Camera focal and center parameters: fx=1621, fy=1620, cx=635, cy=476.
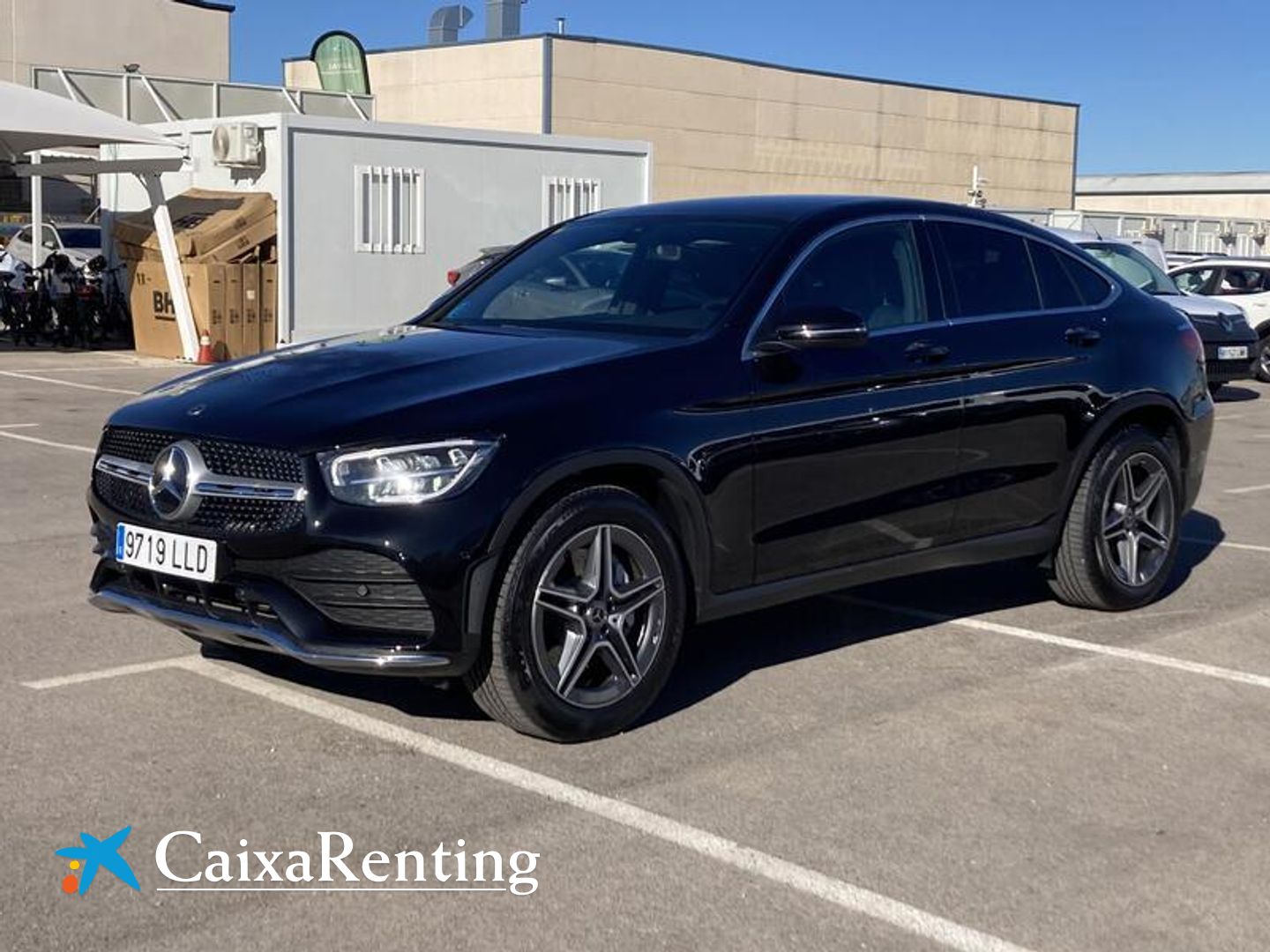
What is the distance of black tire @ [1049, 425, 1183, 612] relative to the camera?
6.63 m

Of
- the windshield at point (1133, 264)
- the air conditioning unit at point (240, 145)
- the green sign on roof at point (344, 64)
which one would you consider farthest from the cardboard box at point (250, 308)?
the green sign on roof at point (344, 64)

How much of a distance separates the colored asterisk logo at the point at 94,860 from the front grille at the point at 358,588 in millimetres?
818

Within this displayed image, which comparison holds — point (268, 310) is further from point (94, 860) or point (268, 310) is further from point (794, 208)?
point (94, 860)

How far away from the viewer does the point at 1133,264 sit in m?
17.6

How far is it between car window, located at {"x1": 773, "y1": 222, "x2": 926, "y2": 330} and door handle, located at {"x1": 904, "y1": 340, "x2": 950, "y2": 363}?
0.35 ft

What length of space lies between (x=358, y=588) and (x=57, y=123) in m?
17.2

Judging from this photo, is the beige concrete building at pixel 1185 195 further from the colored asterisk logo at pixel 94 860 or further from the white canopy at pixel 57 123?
the colored asterisk logo at pixel 94 860

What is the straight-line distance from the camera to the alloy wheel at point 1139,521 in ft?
22.2

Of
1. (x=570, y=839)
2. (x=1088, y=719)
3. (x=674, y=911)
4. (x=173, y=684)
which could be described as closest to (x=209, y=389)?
(x=173, y=684)

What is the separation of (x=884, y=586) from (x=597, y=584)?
111 inches

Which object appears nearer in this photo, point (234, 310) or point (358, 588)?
point (358, 588)

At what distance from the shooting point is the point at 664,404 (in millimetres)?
5043

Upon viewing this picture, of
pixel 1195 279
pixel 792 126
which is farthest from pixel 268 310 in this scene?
pixel 792 126

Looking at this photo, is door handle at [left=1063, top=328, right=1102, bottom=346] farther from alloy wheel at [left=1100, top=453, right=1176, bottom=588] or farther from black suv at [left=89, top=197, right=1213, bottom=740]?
alloy wheel at [left=1100, top=453, right=1176, bottom=588]
